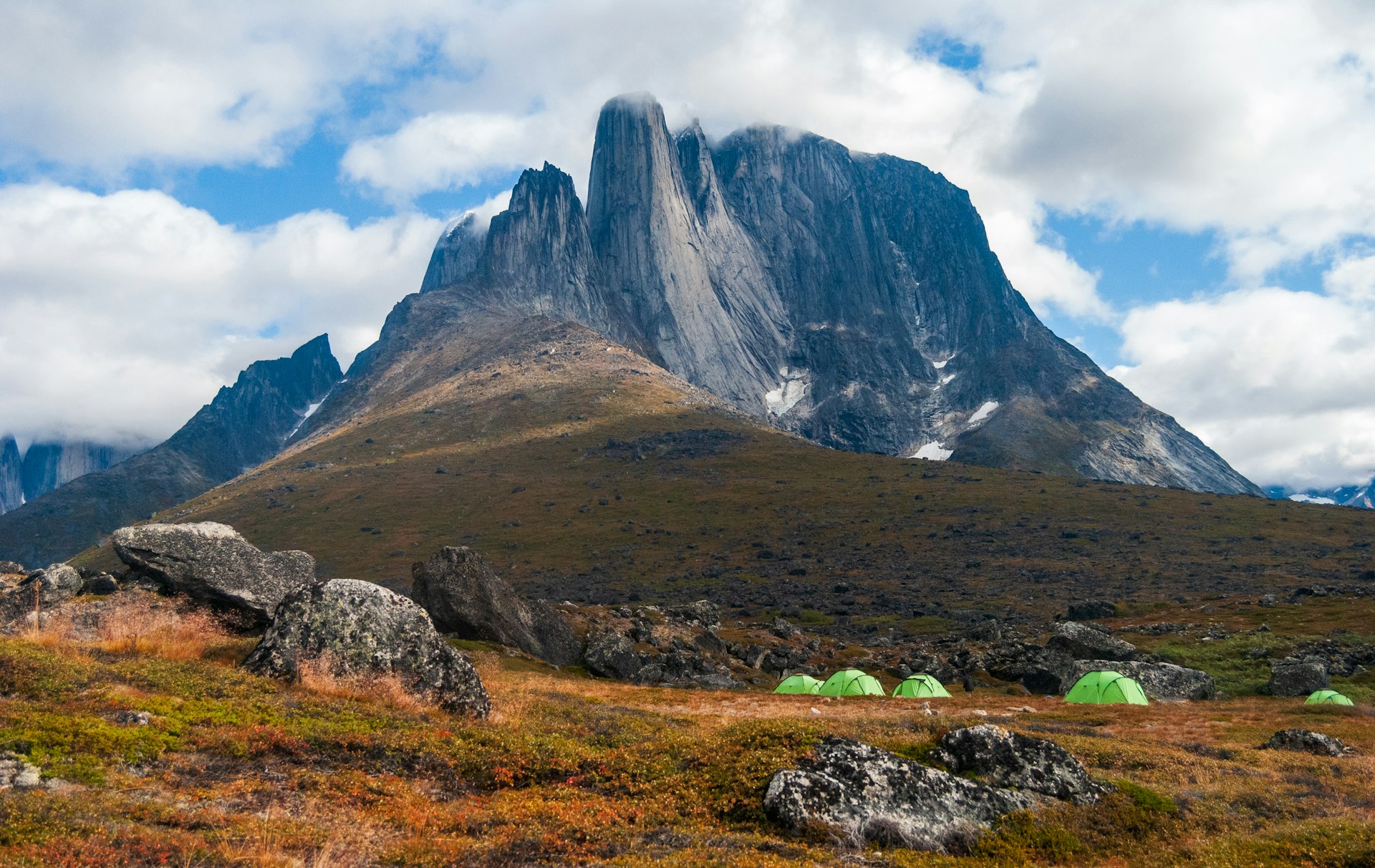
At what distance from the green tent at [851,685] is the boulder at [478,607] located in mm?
14761

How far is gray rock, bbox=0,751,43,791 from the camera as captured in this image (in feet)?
38.0

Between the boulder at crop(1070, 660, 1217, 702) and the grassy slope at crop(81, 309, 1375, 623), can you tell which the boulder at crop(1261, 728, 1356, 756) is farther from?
the grassy slope at crop(81, 309, 1375, 623)

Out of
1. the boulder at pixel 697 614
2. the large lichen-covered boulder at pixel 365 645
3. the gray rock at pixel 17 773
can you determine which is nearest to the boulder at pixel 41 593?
the large lichen-covered boulder at pixel 365 645

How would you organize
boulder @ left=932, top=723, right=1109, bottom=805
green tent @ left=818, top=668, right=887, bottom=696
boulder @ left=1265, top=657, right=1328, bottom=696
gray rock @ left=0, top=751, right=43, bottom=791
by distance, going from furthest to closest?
green tent @ left=818, top=668, right=887, bottom=696 < boulder @ left=1265, top=657, right=1328, bottom=696 < boulder @ left=932, top=723, right=1109, bottom=805 < gray rock @ left=0, top=751, right=43, bottom=791

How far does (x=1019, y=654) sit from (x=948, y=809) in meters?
48.7

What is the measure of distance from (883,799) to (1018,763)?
3.47 metres

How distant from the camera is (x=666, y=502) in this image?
18000 centimetres

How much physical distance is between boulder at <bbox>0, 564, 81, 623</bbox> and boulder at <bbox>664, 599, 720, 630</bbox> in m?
42.3

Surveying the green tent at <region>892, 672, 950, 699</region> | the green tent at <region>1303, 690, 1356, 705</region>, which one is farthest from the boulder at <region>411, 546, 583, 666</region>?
the green tent at <region>1303, 690, 1356, 705</region>

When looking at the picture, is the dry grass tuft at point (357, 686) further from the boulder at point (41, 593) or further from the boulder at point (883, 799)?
the boulder at point (41, 593)

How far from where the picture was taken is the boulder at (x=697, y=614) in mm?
70000

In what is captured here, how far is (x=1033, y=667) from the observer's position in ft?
164

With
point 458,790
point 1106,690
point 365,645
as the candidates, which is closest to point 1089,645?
point 1106,690

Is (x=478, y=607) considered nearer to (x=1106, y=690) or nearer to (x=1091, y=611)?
(x=1106, y=690)
